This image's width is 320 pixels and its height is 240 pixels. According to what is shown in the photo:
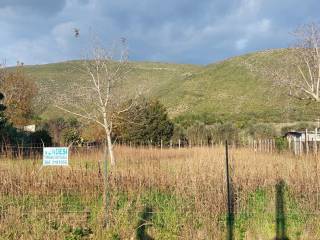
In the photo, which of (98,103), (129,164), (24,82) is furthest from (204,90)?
(129,164)

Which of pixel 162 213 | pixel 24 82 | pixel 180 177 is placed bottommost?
pixel 162 213

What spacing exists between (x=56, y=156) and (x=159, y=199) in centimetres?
234

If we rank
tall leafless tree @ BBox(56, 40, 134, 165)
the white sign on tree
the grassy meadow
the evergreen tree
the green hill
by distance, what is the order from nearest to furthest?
the grassy meadow → the white sign on tree → tall leafless tree @ BBox(56, 40, 134, 165) → the evergreen tree → the green hill

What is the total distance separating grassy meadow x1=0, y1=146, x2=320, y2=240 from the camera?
7.04m

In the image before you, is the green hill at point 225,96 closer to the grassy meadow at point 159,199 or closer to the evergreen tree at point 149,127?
the evergreen tree at point 149,127

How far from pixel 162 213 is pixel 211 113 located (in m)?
54.6

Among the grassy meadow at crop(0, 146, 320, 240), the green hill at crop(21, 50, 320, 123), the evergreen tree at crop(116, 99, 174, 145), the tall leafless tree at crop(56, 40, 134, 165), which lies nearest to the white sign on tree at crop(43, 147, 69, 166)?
the grassy meadow at crop(0, 146, 320, 240)

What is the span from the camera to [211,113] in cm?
6191

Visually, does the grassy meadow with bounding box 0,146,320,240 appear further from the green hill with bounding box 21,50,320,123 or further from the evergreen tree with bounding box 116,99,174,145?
the green hill with bounding box 21,50,320,123

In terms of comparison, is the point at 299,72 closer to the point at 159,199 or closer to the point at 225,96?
the point at 159,199

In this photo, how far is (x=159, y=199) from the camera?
8859 millimetres

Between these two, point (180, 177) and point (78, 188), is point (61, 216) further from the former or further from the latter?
point (180, 177)

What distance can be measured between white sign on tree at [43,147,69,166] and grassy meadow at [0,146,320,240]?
0.45 meters

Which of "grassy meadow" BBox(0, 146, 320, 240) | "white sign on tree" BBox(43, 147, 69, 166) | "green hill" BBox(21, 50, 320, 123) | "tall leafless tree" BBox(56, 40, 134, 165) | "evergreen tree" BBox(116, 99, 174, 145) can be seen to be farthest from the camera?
"green hill" BBox(21, 50, 320, 123)
